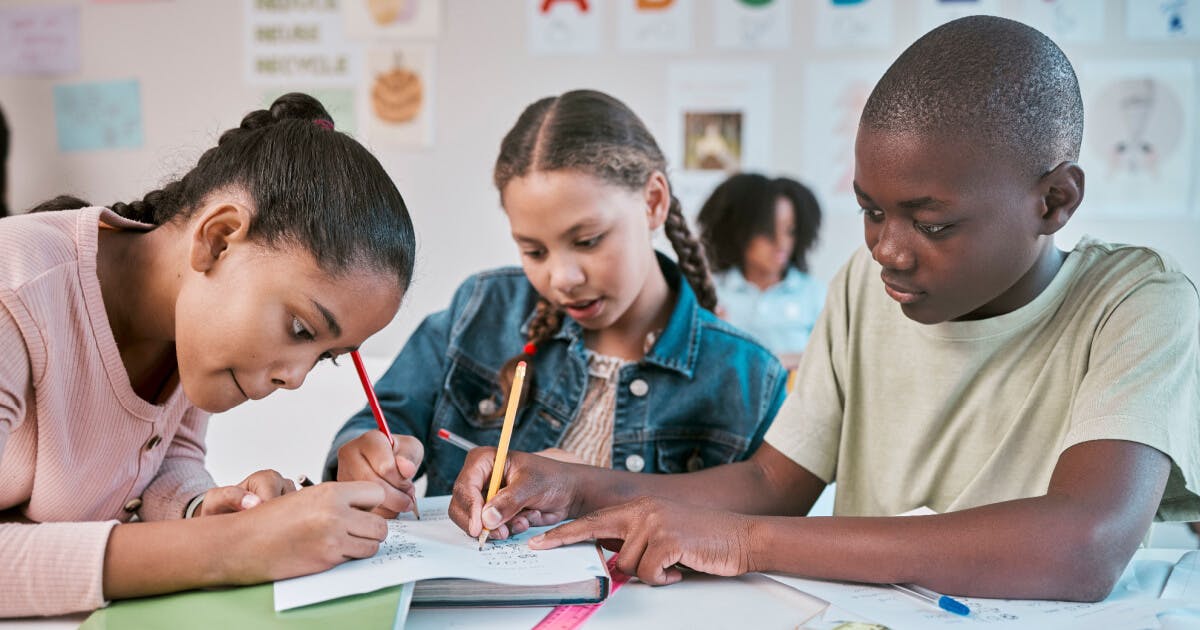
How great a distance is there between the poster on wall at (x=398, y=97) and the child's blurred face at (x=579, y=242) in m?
1.70

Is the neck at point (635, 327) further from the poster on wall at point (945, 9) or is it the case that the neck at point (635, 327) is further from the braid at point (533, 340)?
the poster on wall at point (945, 9)

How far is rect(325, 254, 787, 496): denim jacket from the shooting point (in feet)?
4.41

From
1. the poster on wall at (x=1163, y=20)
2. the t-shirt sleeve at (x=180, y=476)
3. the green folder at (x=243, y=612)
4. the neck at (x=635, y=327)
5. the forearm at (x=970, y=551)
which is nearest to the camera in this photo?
the green folder at (x=243, y=612)

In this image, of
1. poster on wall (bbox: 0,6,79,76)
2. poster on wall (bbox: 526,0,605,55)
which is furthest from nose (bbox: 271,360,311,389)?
poster on wall (bbox: 0,6,79,76)

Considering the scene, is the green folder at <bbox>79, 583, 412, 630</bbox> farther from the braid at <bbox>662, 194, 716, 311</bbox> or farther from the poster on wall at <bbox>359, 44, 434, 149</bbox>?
the poster on wall at <bbox>359, 44, 434, 149</bbox>

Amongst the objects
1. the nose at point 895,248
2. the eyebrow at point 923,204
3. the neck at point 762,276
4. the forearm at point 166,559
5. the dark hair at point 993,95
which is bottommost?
the neck at point 762,276

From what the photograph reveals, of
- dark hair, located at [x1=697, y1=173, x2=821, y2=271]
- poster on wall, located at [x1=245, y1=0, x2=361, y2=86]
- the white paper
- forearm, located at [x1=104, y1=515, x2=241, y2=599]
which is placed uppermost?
poster on wall, located at [x1=245, y1=0, x2=361, y2=86]

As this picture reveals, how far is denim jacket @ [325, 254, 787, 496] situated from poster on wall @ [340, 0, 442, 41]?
5.69 ft

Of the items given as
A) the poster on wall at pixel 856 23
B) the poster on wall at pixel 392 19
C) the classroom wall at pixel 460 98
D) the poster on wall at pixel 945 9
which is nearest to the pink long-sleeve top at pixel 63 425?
the classroom wall at pixel 460 98

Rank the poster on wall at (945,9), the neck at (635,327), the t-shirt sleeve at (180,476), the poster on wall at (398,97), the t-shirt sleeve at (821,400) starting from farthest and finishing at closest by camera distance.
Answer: the poster on wall at (398,97)
the poster on wall at (945,9)
the neck at (635,327)
the t-shirt sleeve at (821,400)
the t-shirt sleeve at (180,476)

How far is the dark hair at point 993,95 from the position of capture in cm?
89

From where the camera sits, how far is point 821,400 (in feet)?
3.76

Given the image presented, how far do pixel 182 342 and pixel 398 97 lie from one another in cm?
219

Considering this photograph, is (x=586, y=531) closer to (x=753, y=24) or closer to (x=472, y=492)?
(x=472, y=492)
